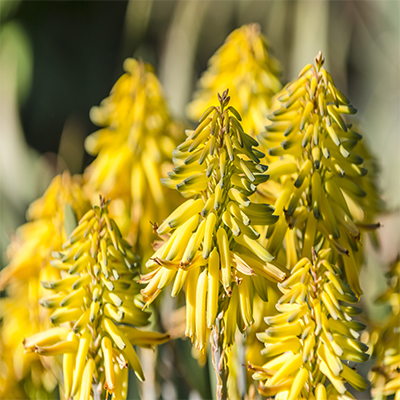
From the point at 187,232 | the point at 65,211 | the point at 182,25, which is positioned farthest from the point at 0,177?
the point at 187,232

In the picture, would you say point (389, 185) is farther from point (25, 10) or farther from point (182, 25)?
point (25, 10)

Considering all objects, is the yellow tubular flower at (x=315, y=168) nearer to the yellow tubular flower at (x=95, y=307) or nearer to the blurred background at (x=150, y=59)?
the yellow tubular flower at (x=95, y=307)

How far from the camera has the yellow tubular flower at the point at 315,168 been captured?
26 centimetres

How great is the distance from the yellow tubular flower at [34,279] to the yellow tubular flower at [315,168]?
6.4 inches

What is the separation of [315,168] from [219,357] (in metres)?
0.13

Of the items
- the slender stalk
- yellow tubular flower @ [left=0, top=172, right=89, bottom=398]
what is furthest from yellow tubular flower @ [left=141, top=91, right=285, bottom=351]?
yellow tubular flower @ [left=0, top=172, right=89, bottom=398]

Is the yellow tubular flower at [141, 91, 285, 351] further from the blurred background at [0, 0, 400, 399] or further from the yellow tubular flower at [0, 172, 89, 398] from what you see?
the blurred background at [0, 0, 400, 399]

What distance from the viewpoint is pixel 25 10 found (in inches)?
34.4

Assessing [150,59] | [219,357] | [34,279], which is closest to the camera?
[219,357]

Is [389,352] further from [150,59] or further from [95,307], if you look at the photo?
[150,59]

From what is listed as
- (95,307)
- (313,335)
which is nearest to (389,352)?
(313,335)

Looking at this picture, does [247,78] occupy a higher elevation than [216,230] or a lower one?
higher

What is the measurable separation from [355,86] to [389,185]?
34cm

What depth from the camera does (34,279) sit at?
0.38m
